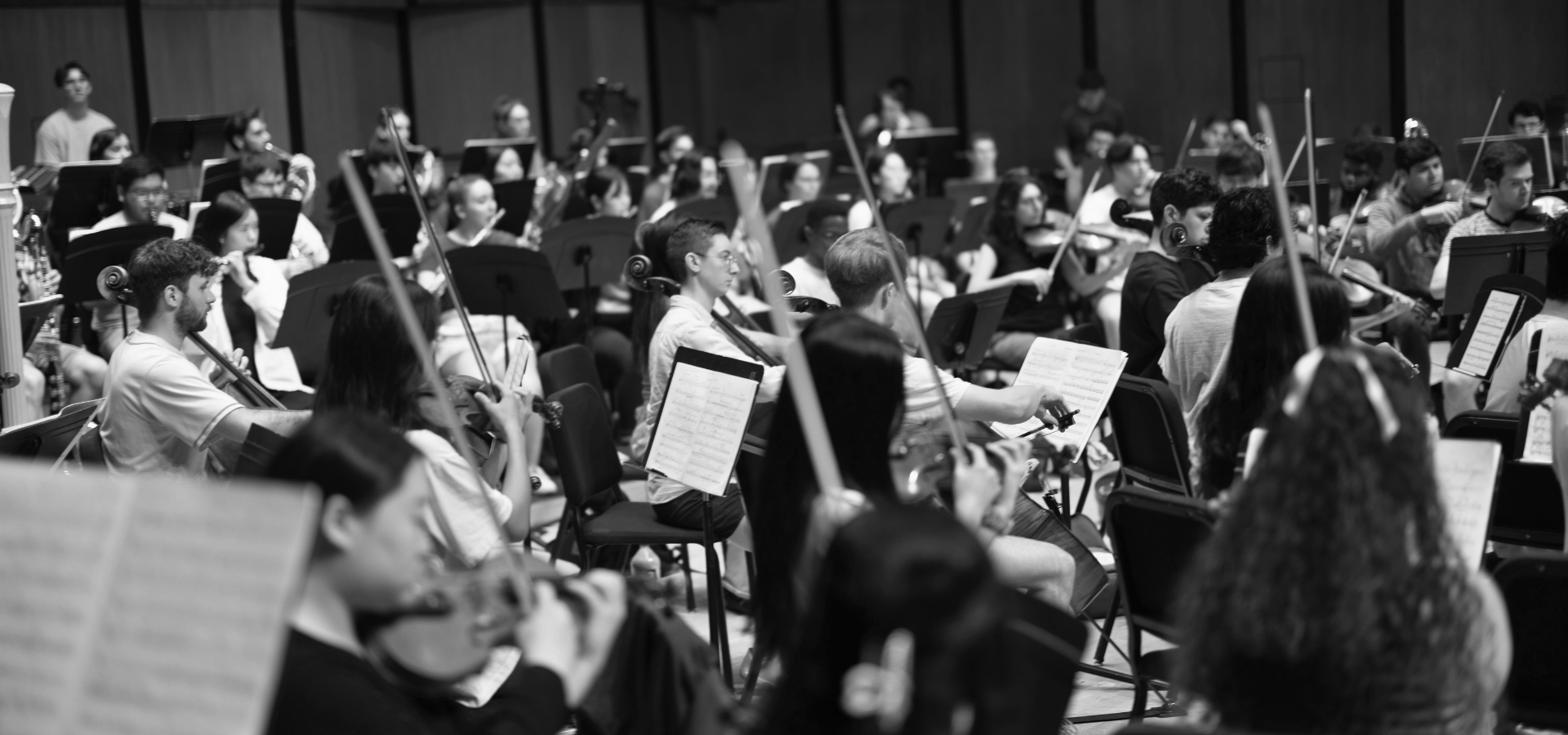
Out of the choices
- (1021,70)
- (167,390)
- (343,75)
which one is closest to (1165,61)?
(1021,70)

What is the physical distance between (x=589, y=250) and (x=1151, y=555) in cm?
375

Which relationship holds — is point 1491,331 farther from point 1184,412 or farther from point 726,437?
point 726,437

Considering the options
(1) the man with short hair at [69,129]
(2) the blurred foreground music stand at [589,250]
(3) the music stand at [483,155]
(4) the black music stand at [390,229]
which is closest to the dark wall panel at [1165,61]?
(3) the music stand at [483,155]

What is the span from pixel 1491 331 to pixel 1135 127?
7.18 metres

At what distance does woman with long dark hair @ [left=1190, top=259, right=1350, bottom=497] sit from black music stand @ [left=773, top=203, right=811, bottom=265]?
3.69 metres

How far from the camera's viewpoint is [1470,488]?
2086 mm

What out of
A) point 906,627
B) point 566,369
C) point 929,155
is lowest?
point 566,369

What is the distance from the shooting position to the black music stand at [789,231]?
640 cm

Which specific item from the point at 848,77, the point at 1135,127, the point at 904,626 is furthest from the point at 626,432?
the point at 848,77

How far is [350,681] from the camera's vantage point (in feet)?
5.34

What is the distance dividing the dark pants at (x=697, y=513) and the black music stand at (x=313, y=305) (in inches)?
61.3

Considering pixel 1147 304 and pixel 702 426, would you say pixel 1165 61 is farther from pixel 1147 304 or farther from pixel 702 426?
pixel 702 426

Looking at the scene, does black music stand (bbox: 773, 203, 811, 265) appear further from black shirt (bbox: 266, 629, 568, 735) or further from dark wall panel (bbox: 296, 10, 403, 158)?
dark wall panel (bbox: 296, 10, 403, 158)

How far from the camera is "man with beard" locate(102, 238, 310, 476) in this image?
10.8 ft
